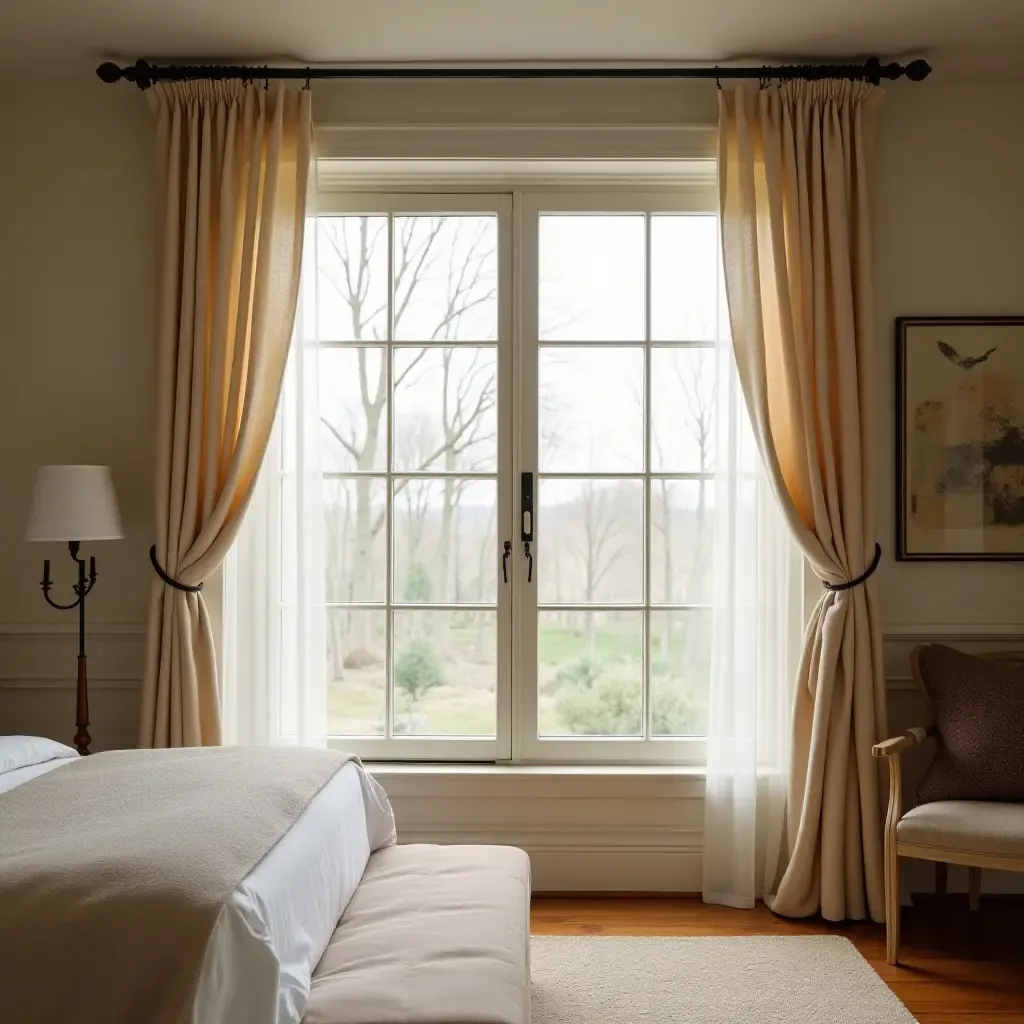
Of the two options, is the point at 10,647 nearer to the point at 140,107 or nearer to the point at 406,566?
the point at 406,566

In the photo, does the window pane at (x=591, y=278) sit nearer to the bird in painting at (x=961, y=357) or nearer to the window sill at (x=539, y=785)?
the bird in painting at (x=961, y=357)

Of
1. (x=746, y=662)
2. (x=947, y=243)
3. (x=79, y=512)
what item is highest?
(x=947, y=243)

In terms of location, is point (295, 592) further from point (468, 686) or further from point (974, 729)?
point (974, 729)

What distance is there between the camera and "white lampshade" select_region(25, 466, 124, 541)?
3.29m

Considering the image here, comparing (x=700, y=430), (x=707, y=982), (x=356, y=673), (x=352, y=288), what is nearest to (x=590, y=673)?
(x=356, y=673)

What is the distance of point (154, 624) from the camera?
11.6 feet

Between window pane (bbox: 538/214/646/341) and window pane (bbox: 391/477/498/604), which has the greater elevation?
window pane (bbox: 538/214/646/341)

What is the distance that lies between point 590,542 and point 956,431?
135 centimetres

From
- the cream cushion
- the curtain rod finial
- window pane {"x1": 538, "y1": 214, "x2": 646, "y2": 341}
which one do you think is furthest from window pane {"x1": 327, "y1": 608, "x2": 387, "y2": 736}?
the curtain rod finial

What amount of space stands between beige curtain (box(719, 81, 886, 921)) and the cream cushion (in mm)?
362

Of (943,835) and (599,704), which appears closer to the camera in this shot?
(943,835)

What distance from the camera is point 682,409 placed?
386 centimetres

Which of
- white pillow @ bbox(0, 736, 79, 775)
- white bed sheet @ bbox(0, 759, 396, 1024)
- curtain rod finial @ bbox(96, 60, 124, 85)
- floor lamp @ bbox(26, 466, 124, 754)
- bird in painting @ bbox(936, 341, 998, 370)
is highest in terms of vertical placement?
curtain rod finial @ bbox(96, 60, 124, 85)

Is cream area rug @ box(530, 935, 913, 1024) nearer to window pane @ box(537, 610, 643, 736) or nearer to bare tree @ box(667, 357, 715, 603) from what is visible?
window pane @ box(537, 610, 643, 736)
